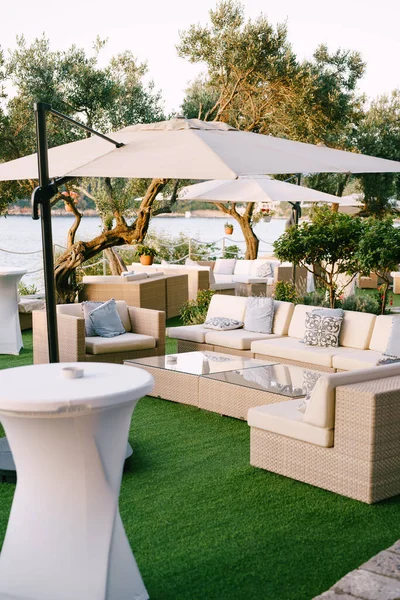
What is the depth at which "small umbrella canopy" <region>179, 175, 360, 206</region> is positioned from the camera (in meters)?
12.5

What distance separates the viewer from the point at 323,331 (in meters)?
8.00

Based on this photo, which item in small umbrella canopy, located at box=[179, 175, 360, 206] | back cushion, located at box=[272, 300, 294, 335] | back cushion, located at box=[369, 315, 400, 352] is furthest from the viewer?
small umbrella canopy, located at box=[179, 175, 360, 206]

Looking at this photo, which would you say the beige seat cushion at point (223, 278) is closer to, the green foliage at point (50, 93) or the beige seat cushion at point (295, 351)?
the green foliage at point (50, 93)

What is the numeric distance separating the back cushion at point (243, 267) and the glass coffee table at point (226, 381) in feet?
27.0

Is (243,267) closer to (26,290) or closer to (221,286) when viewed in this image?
(221,286)

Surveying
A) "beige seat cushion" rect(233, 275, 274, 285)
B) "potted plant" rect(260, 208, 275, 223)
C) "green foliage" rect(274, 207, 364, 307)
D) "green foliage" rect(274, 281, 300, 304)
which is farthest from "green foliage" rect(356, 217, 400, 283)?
"potted plant" rect(260, 208, 275, 223)

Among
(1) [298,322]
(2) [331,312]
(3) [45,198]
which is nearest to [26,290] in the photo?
(1) [298,322]

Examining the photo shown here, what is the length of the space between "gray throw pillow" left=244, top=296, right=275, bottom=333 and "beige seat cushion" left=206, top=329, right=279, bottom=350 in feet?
0.27

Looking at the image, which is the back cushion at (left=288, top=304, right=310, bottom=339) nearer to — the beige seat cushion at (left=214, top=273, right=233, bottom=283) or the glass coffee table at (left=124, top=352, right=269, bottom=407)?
the glass coffee table at (left=124, top=352, right=269, bottom=407)

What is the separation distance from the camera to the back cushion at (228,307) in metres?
9.17

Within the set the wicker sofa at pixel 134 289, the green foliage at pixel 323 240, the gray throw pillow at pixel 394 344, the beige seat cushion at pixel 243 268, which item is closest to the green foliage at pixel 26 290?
the wicker sofa at pixel 134 289

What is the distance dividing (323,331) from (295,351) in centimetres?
40

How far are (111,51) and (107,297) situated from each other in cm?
476

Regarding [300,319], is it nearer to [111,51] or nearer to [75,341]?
[75,341]
